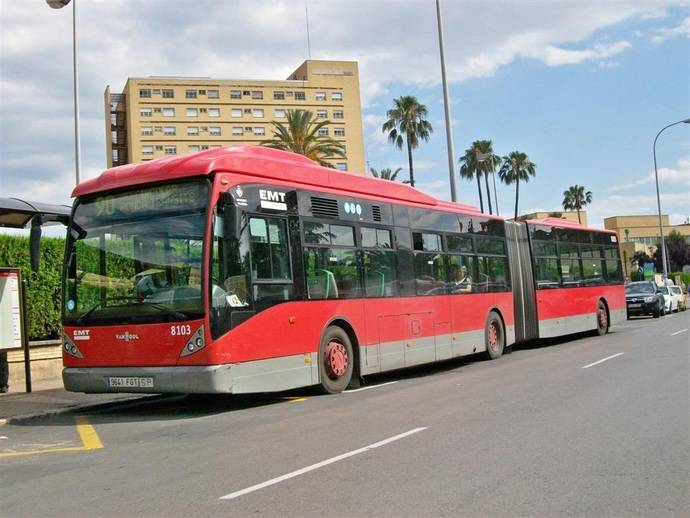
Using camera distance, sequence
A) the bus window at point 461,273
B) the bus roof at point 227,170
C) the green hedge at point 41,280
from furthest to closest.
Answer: the green hedge at point 41,280 → the bus window at point 461,273 → the bus roof at point 227,170

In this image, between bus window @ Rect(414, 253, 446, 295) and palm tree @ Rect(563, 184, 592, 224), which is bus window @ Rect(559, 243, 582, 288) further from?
palm tree @ Rect(563, 184, 592, 224)

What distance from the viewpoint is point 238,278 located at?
960 cm

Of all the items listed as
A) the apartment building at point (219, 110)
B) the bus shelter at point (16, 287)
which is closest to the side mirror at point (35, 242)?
the bus shelter at point (16, 287)

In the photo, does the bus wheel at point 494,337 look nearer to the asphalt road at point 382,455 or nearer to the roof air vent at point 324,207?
the asphalt road at point 382,455

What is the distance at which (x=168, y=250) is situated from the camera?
Answer: 31.6ft

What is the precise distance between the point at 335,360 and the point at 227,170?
11.8ft

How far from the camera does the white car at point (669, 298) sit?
127 feet

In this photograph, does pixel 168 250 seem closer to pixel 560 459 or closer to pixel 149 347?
pixel 149 347

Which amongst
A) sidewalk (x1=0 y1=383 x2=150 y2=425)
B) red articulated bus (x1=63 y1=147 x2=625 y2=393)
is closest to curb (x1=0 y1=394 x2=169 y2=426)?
sidewalk (x1=0 y1=383 x2=150 y2=425)

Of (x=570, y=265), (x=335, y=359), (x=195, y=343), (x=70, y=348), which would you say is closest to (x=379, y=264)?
(x=335, y=359)

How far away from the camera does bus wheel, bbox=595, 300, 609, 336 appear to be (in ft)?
75.5

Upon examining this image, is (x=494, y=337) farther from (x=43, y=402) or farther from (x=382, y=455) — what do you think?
(x=382, y=455)

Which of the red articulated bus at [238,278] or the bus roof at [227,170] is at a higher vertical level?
the bus roof at [227,170]

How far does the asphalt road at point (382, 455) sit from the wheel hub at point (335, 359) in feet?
1.52
